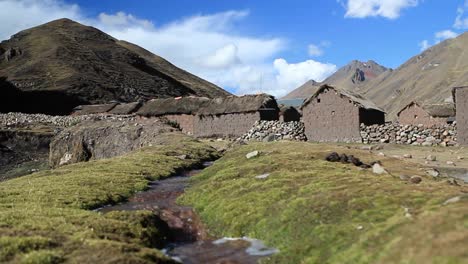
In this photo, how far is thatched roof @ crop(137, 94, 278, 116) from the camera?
261 ft

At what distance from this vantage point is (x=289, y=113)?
93625 mm

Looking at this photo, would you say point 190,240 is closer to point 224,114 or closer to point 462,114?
point 462,114

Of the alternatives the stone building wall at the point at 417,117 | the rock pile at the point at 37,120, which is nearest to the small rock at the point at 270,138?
the stone building wall at the point at 417,117

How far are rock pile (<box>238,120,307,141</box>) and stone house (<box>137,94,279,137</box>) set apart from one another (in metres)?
2.79

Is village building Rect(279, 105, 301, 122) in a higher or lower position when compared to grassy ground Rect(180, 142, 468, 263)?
higher

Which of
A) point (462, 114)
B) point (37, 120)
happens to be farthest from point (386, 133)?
point (37, 120)

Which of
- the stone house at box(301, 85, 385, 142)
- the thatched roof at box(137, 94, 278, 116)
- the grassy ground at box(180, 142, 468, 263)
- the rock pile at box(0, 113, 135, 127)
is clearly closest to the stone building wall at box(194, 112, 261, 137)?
the thatched roof at box(137, 94, 278, 116)

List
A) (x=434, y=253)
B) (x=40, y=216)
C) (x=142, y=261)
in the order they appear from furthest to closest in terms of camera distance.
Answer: (x=40, y=216) → (x=142, y=261) → (x=434, y=253)

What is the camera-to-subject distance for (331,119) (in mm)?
67125

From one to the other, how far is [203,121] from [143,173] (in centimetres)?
4859

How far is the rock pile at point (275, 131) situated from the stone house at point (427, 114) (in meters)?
20.8

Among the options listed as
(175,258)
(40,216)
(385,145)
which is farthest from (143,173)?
(385,145)

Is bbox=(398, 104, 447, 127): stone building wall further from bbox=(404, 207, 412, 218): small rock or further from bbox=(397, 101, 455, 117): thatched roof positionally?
bbox=(404, 207, 412, 218): small rock

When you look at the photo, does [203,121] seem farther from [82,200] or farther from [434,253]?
[434,253]
